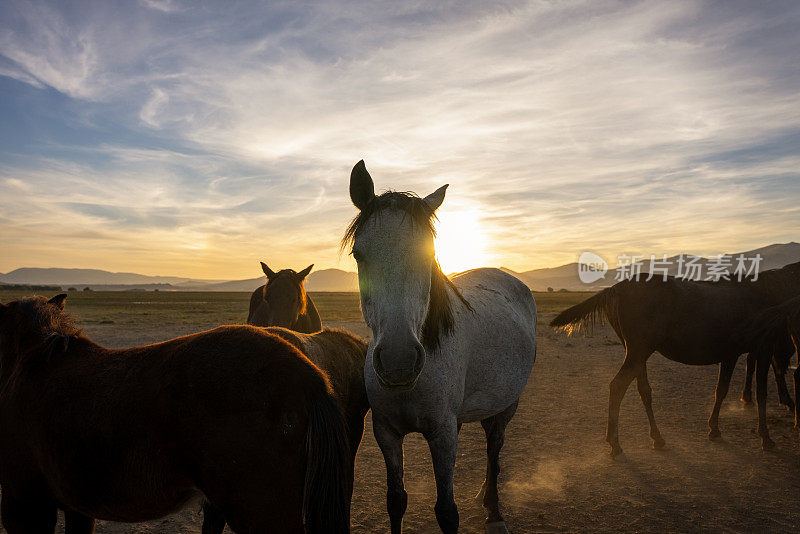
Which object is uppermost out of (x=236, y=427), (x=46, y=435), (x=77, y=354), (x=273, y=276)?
(x=273, y=276)

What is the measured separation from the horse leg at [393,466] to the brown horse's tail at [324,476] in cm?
104

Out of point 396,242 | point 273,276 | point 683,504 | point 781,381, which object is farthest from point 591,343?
point 396,242

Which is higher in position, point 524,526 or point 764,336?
point 764,336

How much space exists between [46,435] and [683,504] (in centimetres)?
587

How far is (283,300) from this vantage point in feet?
20.0

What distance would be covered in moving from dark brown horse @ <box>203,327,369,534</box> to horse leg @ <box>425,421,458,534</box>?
0.83m

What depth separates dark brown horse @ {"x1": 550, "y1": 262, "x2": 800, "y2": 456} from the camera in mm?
6719

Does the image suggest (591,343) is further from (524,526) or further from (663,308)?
(524,526)

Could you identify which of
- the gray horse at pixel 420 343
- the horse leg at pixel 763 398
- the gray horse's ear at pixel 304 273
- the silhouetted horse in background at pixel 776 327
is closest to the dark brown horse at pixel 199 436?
the gray horse at pixel 420 343

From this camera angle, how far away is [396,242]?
2.48 meters

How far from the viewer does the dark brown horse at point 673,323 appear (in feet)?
22.0

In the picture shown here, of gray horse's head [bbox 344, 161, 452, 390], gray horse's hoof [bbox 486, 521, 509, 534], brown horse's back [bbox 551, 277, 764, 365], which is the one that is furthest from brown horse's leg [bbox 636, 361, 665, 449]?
gray horse's head [bbox 344, 161, 452, 390]

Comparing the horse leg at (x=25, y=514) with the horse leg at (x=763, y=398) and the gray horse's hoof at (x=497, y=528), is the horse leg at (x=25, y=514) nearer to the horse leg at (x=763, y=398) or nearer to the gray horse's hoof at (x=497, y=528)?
the gray horse's hoof at (x=497, y=528)

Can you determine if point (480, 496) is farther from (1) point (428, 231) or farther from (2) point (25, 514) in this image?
(2) point (25, 514)
